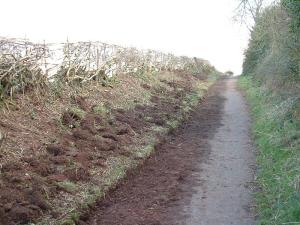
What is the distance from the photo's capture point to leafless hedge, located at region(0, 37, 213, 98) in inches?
384

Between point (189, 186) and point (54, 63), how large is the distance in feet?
18.1

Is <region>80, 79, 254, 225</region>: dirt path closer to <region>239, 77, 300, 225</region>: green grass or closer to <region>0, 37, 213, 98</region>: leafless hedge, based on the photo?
<region>239, 77, 300, 225</region>: green grass

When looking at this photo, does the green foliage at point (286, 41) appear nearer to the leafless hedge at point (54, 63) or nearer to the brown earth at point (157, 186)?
the brown earth at point (157, 186)

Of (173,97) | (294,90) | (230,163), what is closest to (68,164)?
(230,163)

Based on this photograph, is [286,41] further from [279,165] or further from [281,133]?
[279,165]

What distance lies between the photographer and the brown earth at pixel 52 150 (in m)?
6.73

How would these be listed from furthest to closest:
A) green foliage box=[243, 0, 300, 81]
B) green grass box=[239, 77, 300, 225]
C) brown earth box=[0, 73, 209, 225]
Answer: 1. green foliage box=[243, 0, 300, 81]
2. brown earth box=[0, 73, 209, 225]
3. green grass box=[239, 77, 300, 225]

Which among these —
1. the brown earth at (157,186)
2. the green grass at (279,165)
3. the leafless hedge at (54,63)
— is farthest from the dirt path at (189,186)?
the leafless hedge at (54,63)

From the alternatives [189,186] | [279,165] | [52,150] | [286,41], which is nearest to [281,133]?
[279,165]

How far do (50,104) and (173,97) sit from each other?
8.16 meters

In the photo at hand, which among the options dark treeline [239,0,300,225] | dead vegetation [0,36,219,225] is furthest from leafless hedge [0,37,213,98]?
dark treeline [239,0,300,225]

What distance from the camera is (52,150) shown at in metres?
8.81

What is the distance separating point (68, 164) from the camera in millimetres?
Answer: 8461

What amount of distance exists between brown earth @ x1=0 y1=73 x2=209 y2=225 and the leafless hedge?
711mm
